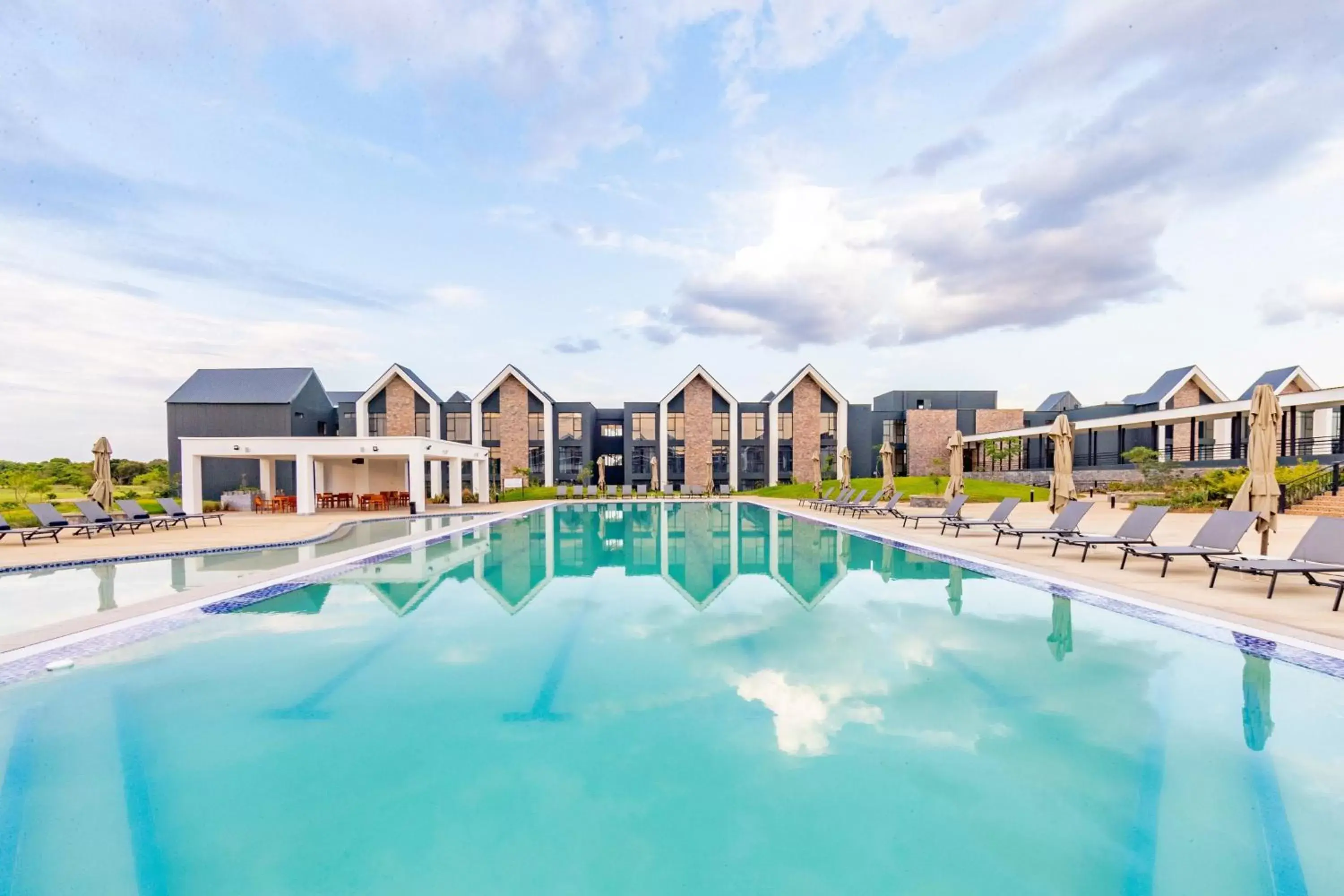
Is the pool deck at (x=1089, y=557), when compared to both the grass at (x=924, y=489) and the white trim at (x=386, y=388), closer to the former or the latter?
the grass at (x=924, y=489)

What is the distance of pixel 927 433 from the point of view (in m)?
41.5

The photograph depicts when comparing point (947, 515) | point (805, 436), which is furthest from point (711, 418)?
point (947, 515)

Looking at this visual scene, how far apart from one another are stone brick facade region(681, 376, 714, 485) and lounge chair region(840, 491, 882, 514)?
1825 centimetres

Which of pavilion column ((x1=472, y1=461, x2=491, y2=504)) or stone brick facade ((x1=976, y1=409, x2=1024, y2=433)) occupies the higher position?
stone brick facade ((x1=976, y1=409, x2=1024, y2=433))

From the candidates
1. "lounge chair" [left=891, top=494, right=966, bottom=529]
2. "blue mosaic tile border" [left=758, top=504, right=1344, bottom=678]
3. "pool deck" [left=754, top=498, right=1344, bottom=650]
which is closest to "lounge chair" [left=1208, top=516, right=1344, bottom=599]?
"pool deck" [left=754, top=498, right=1344, bottom=650]

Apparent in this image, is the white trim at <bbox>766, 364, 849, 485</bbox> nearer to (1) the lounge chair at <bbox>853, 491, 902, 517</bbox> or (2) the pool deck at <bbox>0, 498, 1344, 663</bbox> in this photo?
(2) the pool deck at <bbox>0, 498, 1344, 663</bbox>

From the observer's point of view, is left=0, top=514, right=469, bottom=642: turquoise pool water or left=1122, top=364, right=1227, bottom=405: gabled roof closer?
left=0, top=514, right=469, bottom=642: turquoise pool water

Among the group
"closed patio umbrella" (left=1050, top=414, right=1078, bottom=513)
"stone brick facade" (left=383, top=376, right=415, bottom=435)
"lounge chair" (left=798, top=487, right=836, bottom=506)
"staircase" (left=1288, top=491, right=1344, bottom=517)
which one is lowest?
"lounge chair" (left=798, top=487, right=836, bottom=506)

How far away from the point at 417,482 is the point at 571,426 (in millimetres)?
16212

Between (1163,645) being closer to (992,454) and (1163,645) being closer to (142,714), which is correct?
(142,714)

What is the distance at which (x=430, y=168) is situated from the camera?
1988 cm

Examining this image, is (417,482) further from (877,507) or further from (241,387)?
(241,387)

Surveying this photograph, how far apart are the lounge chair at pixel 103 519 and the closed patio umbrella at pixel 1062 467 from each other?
2320 cm

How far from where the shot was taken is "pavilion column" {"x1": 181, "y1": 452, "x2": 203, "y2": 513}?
22.1m
